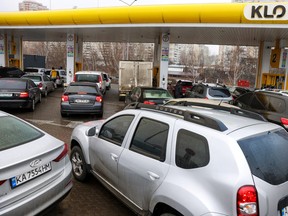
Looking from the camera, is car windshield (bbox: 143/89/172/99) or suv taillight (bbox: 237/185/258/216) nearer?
suv taillight (bbox: 237/185/258/216)

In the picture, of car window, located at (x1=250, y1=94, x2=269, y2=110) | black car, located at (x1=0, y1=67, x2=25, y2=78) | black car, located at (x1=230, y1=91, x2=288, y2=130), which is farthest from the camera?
black car, located at (x1=0, y1=67, x2=25, y2=78)

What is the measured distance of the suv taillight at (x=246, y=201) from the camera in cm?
228

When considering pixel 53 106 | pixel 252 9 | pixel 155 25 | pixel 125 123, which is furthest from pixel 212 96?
pixel 125 123

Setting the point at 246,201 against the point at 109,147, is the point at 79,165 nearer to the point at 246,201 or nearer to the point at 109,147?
the point at 109,147

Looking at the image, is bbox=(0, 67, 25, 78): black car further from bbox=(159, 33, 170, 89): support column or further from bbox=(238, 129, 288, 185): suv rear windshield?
bbox=(238, 129, 288, 185): suv rear windshield

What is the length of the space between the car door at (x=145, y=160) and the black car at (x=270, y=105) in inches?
183

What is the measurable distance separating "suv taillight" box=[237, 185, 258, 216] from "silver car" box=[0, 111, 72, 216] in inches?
85.3

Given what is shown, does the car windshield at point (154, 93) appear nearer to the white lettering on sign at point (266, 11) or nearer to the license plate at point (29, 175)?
Answer: the white lettering on sign at point (266, 11)

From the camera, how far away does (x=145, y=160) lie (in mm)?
3160

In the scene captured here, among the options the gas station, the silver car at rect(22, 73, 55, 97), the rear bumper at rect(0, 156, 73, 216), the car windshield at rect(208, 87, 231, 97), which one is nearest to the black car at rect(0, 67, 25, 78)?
the gas station

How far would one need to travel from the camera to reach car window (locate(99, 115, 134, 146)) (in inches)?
148

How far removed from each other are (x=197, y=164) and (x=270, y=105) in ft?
17.9

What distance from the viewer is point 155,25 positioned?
51.5 ft

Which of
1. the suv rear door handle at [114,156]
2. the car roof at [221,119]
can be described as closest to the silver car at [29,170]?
the suv rear door handle at [114,156]
